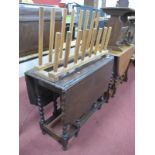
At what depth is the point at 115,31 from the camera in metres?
2.08

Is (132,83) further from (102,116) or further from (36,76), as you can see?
(36,76)

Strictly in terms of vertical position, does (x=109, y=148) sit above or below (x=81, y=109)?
below

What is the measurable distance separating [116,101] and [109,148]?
Result: 2.81 feet

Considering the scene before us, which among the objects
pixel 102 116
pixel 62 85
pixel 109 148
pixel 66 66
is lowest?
pixel 109 148

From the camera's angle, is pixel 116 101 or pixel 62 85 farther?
pixel 116 101

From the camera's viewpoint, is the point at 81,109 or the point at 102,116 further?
the point at 102,116
